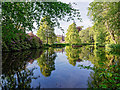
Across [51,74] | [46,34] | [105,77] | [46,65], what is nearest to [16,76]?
[51,74]

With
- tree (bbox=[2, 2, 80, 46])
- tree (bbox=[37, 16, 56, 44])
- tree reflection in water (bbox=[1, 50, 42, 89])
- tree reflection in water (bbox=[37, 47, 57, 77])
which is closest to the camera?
tree (bbox=[2, 2, 80, 46])

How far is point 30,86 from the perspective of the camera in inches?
124

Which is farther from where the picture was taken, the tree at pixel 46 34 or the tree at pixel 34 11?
the tree at pixel 46 34

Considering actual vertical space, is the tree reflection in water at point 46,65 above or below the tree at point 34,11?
below

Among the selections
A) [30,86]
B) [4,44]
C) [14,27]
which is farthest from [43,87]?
[4,44]

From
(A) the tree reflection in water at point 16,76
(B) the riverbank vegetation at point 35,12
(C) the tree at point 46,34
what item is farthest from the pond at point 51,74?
(C) the tree at point 46,34

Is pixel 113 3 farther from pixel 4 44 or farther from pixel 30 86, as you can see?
pixel 4 44

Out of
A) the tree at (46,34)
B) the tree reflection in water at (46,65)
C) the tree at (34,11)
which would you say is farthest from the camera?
the tree at (46,34)

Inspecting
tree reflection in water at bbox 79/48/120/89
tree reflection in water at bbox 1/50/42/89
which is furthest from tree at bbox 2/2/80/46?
tree reflection in water at bbox 79/48/120/89

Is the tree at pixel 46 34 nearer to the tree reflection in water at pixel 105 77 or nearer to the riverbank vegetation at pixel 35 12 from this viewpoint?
the tree reflection in water at pixel 105 77

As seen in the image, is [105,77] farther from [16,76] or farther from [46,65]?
[16,76]

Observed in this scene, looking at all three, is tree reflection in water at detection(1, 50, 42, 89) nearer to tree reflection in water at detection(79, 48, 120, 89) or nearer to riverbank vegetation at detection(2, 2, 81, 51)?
riverbank vegetation at detection(2, 2, 81, 51)

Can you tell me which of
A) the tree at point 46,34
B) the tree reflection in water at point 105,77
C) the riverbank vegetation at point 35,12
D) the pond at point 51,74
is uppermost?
the tree at point 46,34

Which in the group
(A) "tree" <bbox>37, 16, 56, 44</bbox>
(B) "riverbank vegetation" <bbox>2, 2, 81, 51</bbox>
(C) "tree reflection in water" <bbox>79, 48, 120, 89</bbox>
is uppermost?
(A) "tree" <bbox>37, 16, 56, 44</bbox>
